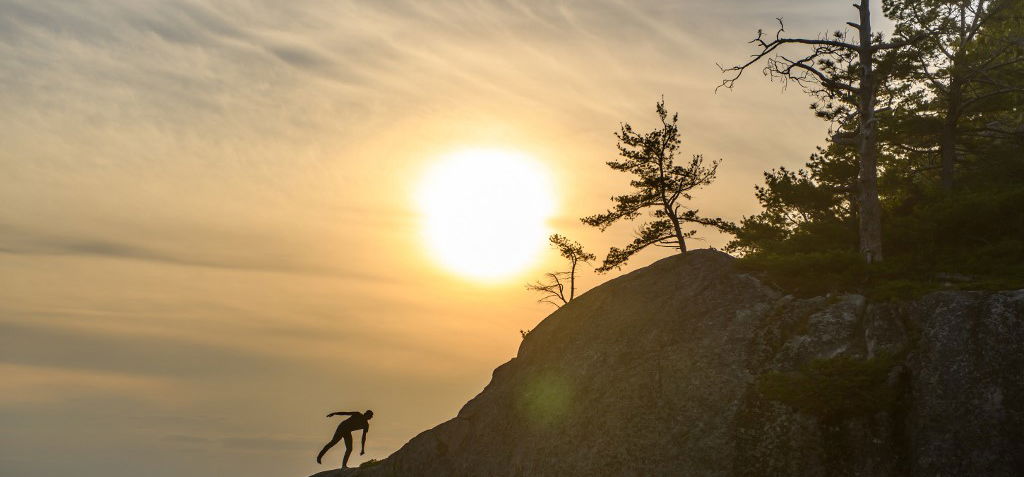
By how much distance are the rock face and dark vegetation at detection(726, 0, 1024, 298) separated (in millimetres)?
1357

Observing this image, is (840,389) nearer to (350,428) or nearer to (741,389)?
(741,389)

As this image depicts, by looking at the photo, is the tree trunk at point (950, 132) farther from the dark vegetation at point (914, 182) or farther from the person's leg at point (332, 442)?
the person's leg at point (332, 442)

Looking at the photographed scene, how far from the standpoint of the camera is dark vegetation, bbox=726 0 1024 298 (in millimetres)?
22766

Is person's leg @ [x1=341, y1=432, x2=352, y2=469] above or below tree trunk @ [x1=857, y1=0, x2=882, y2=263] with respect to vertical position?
below

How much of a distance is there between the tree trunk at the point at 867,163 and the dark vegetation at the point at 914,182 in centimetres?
8

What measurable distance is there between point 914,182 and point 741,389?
27.6 meters

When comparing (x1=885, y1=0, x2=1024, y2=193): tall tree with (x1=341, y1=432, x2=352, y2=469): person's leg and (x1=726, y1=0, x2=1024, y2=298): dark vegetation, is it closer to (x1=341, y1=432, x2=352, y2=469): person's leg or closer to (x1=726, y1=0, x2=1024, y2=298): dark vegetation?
(x1=726, y1=0, x2=1024, y2=298): dark vegetation

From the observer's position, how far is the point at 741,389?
64.0ft

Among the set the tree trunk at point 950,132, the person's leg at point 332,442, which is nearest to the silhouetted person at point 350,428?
the person's leg at point 332,442

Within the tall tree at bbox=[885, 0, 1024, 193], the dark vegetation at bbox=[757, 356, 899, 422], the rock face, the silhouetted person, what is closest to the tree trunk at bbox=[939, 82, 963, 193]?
the tall tree at bbox=[885, 0, 1024, 193]

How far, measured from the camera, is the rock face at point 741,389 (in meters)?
16.7

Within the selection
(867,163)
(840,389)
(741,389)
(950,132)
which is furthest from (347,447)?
(950,132)

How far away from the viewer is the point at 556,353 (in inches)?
994

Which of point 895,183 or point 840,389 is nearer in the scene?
point 840,389
